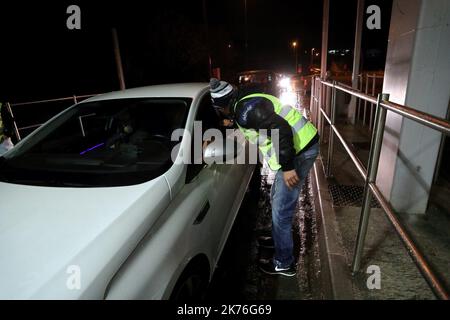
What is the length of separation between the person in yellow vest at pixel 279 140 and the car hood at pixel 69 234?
810 millimetres

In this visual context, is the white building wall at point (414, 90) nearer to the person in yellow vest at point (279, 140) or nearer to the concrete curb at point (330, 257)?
the concrete curb at point (330, 257)

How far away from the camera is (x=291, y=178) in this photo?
234cm

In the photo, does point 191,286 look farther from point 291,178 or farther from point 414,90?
point 414,90

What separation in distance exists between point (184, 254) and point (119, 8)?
1734 cm

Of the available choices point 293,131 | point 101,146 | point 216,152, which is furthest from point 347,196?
point 101,146

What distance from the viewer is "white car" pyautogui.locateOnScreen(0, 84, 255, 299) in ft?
4.55

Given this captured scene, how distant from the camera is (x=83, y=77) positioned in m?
16.4

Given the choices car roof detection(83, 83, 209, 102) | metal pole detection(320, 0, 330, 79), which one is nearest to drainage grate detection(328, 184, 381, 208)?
car roof detection(83, 83, 209, 102)

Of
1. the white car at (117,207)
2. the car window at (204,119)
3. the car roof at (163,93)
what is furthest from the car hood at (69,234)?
the car roof at (163,93)

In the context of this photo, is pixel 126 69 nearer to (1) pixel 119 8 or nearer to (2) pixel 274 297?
(1) pixel 119 8

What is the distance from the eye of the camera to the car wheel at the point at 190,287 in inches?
68.8

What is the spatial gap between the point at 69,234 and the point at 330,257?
7.08 ft

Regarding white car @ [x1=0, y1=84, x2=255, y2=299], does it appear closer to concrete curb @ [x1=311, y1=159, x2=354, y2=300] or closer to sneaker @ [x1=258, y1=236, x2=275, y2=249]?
sneaker @ [x1=258, y1=236, x2=275, y2=249]

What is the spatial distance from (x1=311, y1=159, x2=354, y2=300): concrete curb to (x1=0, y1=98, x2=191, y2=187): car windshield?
1.64m
